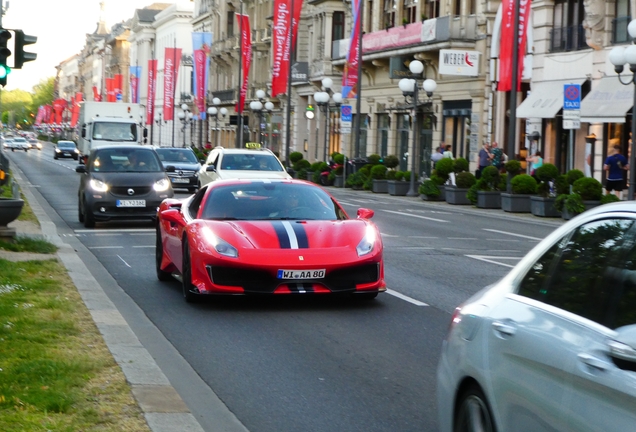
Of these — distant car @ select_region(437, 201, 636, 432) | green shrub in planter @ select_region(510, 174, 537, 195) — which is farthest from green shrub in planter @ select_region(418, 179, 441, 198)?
distant car @ select_region(437, 201, 636, 432)

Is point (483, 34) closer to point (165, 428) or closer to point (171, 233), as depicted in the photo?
point (171, 233)

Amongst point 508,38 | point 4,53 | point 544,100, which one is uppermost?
point 508,38

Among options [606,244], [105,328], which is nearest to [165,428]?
[606,244]

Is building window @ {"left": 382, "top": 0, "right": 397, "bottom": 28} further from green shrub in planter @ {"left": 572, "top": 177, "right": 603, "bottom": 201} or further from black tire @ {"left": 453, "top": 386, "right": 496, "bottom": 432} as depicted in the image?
black tire @ {"left": 453, "top": 386, "right": 496, "bottom": 432}

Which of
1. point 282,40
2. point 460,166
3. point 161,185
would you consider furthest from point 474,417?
point 282,40

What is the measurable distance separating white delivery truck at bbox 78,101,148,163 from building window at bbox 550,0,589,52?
52.9ft

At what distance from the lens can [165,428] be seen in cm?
589

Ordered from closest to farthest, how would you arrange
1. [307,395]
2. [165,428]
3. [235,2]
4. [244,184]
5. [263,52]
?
1. [165,428]
2. [307,395]
3. [244,184]
4. [263,52]
5. [235,2]

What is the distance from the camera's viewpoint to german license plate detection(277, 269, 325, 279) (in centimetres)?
1069

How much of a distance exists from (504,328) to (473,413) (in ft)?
1.39

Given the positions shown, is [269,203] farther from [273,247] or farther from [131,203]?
[131,203]

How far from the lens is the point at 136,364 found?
7.62 meters

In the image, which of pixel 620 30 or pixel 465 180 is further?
pixel 620 30

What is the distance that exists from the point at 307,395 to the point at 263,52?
254ft
